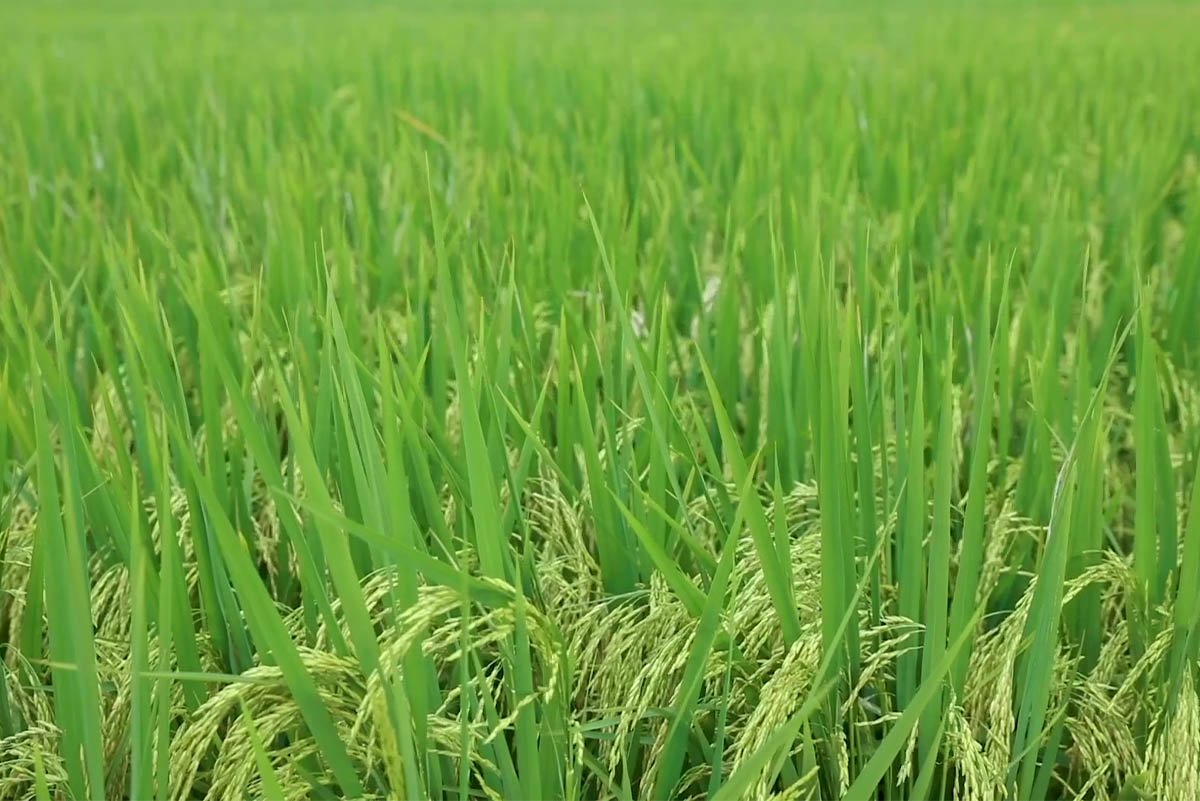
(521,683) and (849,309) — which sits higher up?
(849,309)

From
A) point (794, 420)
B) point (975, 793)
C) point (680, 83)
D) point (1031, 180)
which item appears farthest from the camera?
point (680, 83)

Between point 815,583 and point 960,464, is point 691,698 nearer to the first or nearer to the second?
point 815,583

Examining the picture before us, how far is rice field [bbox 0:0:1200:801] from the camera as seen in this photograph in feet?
2.11

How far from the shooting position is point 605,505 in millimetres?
823

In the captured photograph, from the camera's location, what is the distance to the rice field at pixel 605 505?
0.64 metres

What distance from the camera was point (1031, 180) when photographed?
177 cm

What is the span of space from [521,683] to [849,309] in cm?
34

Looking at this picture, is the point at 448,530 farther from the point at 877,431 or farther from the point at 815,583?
the point at 877,431

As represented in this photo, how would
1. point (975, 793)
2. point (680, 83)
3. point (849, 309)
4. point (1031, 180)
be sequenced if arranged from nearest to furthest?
point (975, 793), point (849, 309), point (1031, 180), point (680, 83)

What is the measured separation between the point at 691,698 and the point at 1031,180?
4.65 feet

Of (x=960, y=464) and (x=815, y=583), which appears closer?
(x=815, y=583)

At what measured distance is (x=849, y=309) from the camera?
2.46 feet

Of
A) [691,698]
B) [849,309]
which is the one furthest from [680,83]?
[691,698]

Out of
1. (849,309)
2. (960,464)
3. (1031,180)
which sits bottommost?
(960,464)
